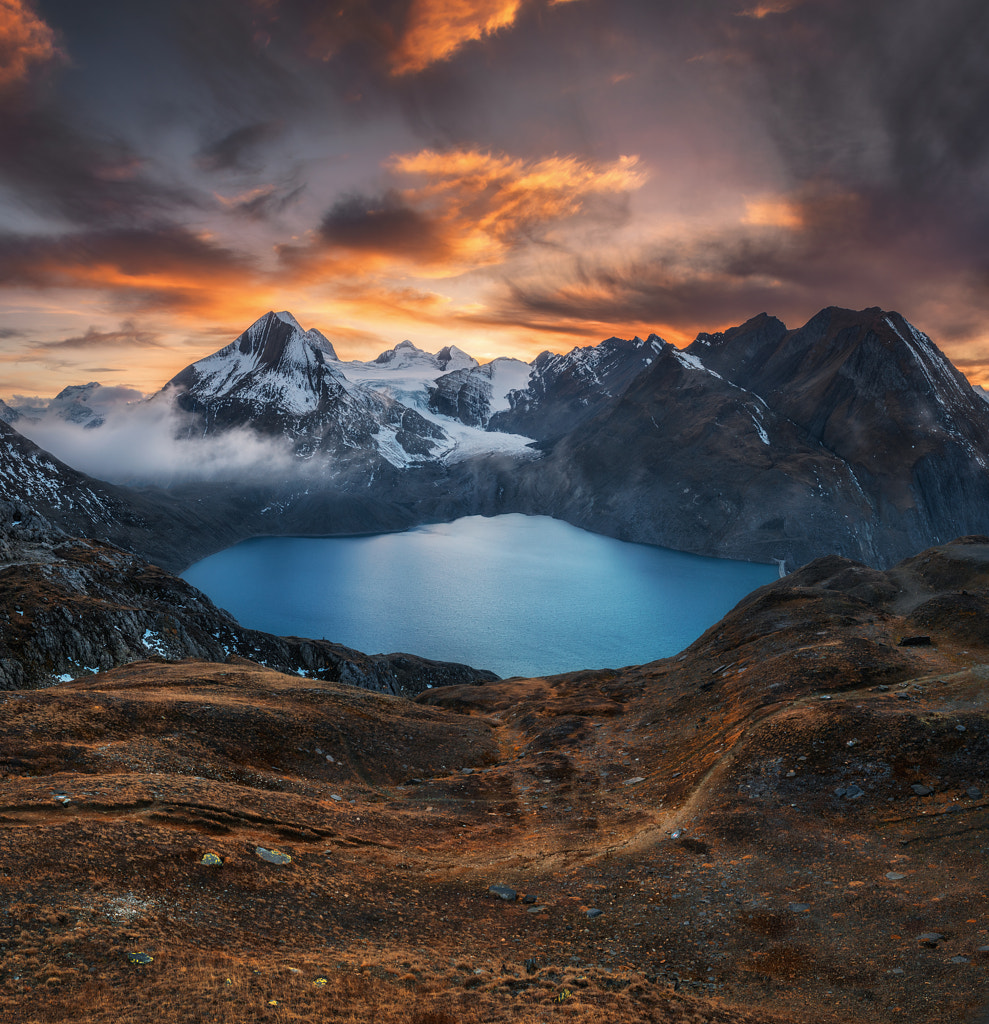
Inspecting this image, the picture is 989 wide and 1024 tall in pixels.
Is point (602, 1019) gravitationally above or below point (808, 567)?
below

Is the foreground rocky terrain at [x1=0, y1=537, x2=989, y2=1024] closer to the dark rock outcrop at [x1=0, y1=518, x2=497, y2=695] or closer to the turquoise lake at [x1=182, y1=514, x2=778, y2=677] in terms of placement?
the dark rock outcrop at [x1=0, y1=518, x2=497, y2=695]

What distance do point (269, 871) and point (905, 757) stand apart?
22.2 m

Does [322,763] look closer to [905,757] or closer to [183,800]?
[183,800]

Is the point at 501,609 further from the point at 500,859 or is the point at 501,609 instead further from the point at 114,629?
the point at 500,859

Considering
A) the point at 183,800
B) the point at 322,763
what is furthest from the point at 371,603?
the point at 183,800

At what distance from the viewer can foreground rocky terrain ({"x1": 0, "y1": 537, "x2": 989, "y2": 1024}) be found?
1132 cm

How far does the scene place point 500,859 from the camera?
20203mm

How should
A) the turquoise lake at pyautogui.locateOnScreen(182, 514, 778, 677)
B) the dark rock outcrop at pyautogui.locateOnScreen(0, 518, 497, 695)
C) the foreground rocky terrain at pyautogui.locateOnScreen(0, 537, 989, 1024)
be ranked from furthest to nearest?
the turquoise lake at pyautogui.locateOnScreen(182, 514, 778, 677)
the dark rock outcrop at pyautogui.locateOnScreen(0, 518, 497, 695)
the foreground rocky terrain at pyautogui.locateOnScreen(0, 537, 989, 1024)

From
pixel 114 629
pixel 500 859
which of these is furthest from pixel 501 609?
pixel 500 859

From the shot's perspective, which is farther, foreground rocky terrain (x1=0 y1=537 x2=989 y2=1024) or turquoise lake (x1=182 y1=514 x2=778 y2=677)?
turquoise lake (x1=182 y1=514 x2=778 y2=677)

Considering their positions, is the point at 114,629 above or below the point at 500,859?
above

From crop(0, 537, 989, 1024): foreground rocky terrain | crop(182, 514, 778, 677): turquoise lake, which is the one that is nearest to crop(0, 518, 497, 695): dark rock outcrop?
crop(0, 537, 989, 1024): foreground rocky terrain

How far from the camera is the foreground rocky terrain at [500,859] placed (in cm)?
1132

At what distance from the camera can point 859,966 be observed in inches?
505
